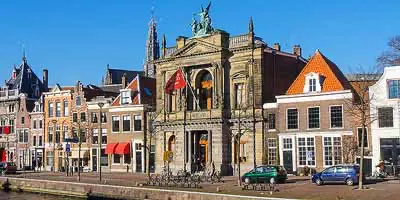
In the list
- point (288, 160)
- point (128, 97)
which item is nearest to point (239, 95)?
point (288, 160)

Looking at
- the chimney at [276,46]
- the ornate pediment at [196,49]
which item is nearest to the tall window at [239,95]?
the ornate pediment at [196,49]

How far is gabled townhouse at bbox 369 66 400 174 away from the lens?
50.5m

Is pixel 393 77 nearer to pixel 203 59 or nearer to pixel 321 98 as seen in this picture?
pixel 321 98

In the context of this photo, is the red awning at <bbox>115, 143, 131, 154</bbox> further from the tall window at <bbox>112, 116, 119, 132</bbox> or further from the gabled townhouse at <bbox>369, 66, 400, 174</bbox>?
the gabled townhouse at <bbox>369, 66, 400, 174</bbox>

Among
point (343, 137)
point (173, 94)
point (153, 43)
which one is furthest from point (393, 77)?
point (153, 43)

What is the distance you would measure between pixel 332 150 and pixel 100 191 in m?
22.0

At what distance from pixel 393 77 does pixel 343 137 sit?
23.6 ft

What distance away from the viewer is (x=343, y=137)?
176ft

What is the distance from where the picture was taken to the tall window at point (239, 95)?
62844 mm

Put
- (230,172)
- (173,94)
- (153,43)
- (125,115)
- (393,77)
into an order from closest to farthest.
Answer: (393,77) < (230,172) < (173,94) < (125,115) < (153,43)

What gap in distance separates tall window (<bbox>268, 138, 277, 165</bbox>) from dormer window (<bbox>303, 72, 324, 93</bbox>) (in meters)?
6.30

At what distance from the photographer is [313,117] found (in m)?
56.2

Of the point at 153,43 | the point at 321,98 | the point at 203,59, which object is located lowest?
the point at 321,98

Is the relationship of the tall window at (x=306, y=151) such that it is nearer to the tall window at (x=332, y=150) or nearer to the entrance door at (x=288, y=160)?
the entrance door at (x=288, y=160)
